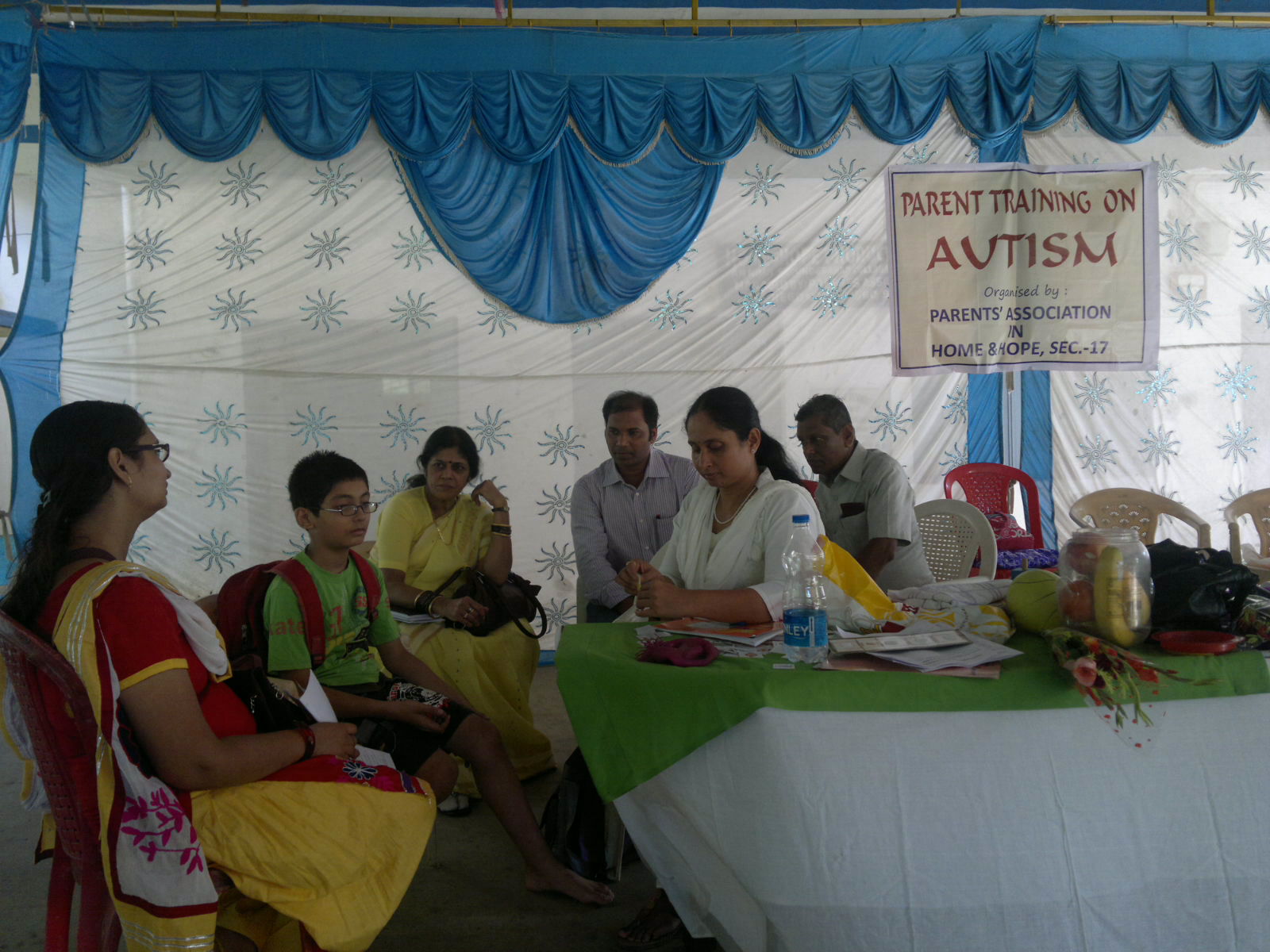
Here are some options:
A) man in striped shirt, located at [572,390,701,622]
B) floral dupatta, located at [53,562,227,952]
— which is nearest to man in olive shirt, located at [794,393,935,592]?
man in striped shirt, located at [572,390,701,622]

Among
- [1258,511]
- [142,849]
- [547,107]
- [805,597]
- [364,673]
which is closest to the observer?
[142,849]

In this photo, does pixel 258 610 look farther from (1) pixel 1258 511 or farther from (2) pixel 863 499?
(1) pixel 1258 511

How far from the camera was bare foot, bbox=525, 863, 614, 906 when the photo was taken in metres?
2.31

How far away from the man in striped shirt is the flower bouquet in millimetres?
1825

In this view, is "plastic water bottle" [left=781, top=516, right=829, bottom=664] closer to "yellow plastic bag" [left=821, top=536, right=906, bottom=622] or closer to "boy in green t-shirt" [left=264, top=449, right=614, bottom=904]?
"yellow plastic bag" [left=821, top=536, right=906, bottom=622]

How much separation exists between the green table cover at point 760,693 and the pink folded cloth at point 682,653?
0.02 m

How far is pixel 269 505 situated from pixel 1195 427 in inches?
205

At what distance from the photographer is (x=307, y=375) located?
464cm

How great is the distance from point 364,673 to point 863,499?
183 centimetres

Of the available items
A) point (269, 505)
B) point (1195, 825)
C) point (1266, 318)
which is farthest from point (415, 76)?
point (1266, 318)

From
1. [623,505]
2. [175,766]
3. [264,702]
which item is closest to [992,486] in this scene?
[623,505]

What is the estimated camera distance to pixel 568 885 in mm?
2332

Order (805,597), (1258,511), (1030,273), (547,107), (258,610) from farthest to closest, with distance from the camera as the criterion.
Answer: (1030,273) → (547,107) → (1258,511) → (258,610) → (805,597)

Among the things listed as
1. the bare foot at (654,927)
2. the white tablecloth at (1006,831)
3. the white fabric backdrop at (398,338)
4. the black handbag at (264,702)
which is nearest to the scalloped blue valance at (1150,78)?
the white fabric backdrop at (398,338)
